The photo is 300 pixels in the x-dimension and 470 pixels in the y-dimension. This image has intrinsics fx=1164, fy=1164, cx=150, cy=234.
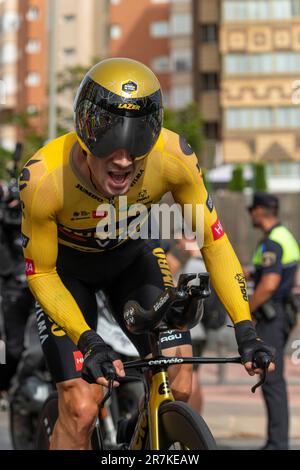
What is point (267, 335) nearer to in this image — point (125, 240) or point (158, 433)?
point (125, 240)

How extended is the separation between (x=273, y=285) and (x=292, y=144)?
64782mm

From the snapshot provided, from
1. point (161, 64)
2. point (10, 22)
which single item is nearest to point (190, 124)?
point (161, 64)

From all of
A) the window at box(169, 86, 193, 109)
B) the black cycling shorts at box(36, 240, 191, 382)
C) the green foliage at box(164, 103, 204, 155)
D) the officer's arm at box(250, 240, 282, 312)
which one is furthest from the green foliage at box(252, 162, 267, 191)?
the black cycling shorts at box(36, 240, 191, 382)

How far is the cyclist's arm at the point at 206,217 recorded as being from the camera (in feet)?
16.0

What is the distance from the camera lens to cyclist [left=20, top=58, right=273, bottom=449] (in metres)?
4.48

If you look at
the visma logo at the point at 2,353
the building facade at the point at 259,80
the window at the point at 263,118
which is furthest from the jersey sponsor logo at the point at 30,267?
the window at the point at 263,118

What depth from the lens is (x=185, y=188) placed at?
5.01 m

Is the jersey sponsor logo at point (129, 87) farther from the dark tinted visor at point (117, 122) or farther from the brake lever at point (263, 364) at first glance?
the brake lever at point (263, 364)

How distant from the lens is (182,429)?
432 centimetres

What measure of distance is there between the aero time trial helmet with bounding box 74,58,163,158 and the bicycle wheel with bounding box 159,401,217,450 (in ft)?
3.24

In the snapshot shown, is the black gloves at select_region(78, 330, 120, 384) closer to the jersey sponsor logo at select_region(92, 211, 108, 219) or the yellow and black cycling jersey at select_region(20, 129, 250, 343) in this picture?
the yellow and black cycling jersey at select_region(20, 129, 250, 343)

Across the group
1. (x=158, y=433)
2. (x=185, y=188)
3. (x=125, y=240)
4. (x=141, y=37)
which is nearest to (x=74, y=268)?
(x=125, y=240)

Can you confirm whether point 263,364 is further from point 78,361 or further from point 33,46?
point 33,46

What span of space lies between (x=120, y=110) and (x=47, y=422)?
5.89 ft
